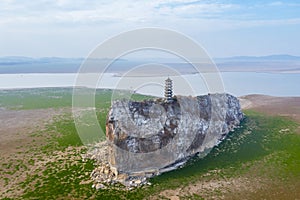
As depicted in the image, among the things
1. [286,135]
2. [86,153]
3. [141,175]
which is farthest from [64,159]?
[286,135]

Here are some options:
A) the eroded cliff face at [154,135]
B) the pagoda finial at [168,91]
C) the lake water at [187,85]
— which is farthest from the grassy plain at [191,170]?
the lake water at [187,85]

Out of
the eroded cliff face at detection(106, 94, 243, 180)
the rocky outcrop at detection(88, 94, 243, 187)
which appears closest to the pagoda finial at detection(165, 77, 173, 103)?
the rocky outcrop at detection(88, 94, 243, 187)

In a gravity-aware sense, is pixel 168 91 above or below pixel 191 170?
above

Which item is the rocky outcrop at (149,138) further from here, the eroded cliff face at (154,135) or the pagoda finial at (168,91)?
the pagoda finial at (168,91)

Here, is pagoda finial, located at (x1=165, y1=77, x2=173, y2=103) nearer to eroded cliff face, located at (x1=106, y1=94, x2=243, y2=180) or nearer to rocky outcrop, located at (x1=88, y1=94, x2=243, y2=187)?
rocky outcrop, located at (x1=88, y1=94, x2=243, y2=187)

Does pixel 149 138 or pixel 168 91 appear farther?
pixel 168 91

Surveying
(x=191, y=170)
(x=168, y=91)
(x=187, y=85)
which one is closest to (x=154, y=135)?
(x=191, y=170)

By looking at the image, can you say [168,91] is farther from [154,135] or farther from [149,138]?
[149,138]
